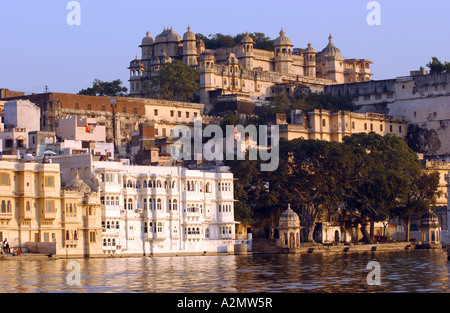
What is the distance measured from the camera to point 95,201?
7450 centimetres

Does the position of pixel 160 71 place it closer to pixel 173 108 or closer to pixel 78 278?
pixel 173 108

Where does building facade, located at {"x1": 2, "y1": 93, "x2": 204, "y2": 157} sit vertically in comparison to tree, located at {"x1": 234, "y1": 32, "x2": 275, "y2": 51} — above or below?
below

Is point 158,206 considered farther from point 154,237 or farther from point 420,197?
point 420,197

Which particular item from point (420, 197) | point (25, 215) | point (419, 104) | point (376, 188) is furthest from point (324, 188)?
point (419, 104)

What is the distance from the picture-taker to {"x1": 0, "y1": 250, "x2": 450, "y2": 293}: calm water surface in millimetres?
48188

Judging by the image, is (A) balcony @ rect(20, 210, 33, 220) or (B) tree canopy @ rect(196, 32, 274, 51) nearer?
(A) balcony @ rect(20, 210, 33, 220)

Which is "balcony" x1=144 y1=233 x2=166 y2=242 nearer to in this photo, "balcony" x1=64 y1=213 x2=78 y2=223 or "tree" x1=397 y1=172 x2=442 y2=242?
"balcony" x1=64 y1=213 x2=78 y2=223

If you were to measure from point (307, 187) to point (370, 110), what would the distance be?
4292 centimetres

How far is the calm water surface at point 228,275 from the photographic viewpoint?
4819 cm

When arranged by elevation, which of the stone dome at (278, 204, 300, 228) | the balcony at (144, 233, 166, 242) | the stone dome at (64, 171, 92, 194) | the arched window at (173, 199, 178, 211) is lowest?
the balcony at (144, 233, 166, 242)

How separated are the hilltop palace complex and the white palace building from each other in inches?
1666

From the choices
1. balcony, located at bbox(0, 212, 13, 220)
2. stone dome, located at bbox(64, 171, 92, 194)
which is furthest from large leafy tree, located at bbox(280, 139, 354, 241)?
balcony, located at bbox(0, 212, 13, 220)

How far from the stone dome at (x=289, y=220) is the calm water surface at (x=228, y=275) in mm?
10087
